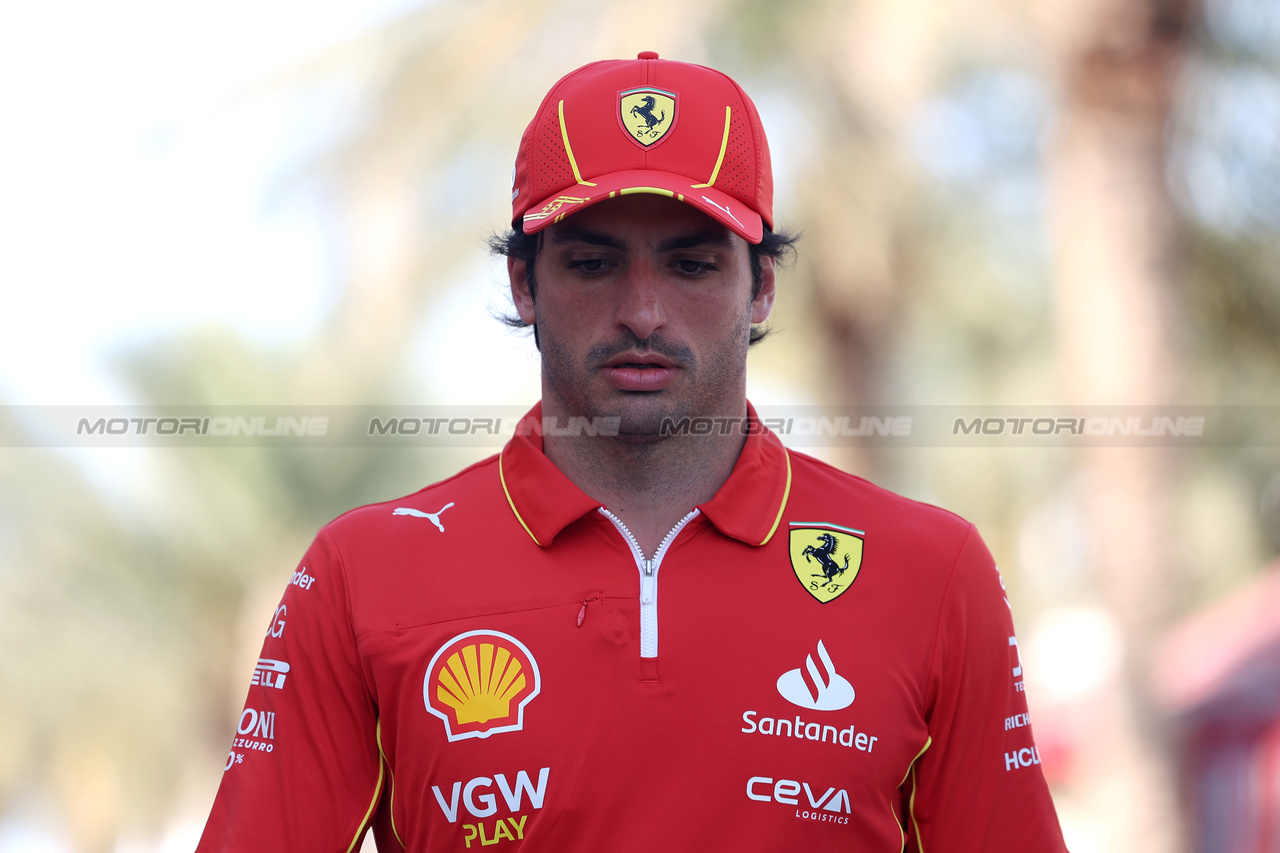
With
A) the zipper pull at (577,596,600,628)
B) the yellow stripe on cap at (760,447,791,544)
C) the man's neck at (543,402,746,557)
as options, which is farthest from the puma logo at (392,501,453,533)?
the yellow stripe on cap at (760,447,791,544)

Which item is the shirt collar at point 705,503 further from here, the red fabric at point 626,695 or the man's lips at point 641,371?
the man's lips at point 641,371

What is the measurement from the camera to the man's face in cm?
232

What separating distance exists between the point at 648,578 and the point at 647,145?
0.86m

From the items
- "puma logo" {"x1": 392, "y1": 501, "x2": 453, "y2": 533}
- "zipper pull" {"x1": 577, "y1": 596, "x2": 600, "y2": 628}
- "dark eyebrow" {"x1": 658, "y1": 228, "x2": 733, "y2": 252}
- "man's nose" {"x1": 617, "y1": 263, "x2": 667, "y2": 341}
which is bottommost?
"zipper pull" {"x1": 577, "y1": 596, "x2": 600, "y2": 628}

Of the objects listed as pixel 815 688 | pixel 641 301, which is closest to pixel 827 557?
pixel 815 688

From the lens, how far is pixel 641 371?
2.32 m

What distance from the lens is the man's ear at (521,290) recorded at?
8.58ft

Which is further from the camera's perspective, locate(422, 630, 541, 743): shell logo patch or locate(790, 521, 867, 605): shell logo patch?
locate(790, 521, 867, 605): shell logo patch

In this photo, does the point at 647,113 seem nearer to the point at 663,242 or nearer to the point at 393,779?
the point at 663,242

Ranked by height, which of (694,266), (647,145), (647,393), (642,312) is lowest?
(647,393)

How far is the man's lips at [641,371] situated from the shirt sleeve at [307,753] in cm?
65

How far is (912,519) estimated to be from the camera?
2.46 metres

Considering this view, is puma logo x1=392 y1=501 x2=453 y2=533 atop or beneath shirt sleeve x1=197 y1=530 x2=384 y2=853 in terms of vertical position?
atop

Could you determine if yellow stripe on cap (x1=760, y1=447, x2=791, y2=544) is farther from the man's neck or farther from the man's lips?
the man's lips
